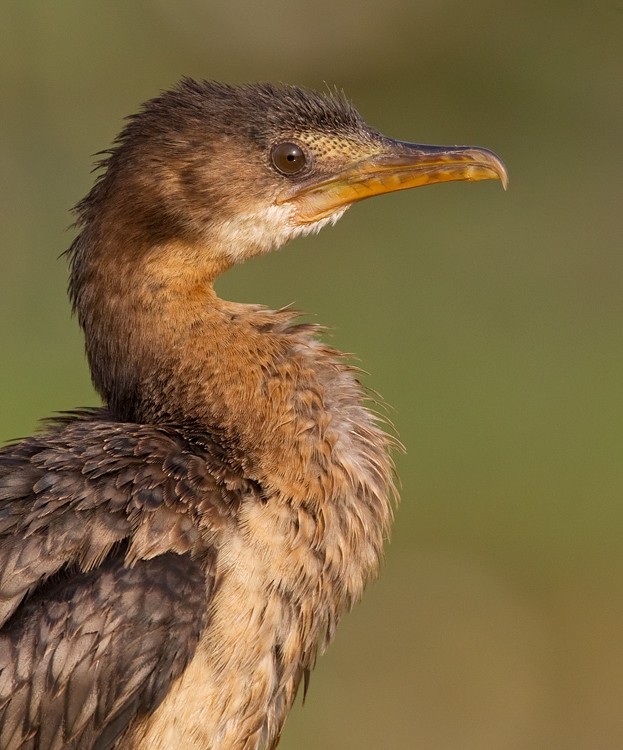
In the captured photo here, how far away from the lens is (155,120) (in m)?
5.13

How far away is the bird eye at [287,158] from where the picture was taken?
5258 mm

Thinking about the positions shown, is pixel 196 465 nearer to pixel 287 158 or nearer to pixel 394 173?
pixel 287 158

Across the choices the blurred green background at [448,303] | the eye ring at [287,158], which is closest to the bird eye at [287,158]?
the eye ring at [287,158]

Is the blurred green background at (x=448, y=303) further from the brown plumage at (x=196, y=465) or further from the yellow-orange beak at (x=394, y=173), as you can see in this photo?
the brown plumage at (x=196, y=465)

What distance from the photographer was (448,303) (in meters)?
13.5

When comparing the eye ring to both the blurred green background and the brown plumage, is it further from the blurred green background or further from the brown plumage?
the blurred green background

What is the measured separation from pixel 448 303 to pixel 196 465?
9.02 meters

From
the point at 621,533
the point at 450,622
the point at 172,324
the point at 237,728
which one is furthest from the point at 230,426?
the point at 621,533

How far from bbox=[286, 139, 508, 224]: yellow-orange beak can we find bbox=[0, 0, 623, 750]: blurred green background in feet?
12.9

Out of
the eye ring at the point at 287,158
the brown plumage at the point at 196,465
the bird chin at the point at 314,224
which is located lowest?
the brown plumage at the point at 196,465

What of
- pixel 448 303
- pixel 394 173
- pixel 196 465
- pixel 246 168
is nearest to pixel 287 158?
pixel 246 168

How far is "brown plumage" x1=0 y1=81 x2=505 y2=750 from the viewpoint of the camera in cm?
450

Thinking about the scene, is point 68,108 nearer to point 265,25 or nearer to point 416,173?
point 265,25

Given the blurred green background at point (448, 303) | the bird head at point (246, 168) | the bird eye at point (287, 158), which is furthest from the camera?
the blurred green background at point (448, 303)
